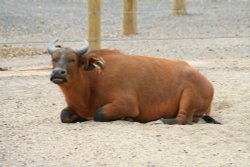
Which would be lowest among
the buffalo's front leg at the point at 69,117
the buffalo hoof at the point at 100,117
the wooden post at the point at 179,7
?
the wooden post at the point at 179,7

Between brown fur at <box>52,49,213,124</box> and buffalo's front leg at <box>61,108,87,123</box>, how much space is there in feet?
0.18

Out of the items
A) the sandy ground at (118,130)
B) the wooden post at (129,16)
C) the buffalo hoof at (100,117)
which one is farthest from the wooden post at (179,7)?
the buffalo hoof at (100,117)

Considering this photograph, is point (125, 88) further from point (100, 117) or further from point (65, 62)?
point (65, 62)

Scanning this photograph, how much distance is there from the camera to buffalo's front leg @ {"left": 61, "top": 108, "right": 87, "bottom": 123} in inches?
339

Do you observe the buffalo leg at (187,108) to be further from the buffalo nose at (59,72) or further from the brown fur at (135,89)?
the buffalo nose at (59,72)

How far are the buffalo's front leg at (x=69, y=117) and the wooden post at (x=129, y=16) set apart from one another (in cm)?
1046

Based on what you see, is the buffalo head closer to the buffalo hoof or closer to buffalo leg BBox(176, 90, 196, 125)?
the buffalo hoof

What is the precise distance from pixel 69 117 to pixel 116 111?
601 mm

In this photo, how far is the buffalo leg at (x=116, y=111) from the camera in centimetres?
836

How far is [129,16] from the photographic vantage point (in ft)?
62.7

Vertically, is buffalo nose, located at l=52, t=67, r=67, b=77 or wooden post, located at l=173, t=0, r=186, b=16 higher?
buffalo nose, located at l=52, t=67, r=67, b=77

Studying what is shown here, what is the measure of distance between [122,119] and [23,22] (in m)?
14.2

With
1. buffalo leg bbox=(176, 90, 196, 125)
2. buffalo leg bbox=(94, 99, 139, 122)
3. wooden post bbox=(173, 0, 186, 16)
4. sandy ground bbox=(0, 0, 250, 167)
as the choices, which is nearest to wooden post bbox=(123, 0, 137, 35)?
sandy ground bbox=(0, 0, 250, 167)

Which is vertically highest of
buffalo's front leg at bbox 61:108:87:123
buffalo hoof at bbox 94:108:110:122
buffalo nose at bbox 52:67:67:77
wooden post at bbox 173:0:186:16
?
buffalo nose at bbox 52:67:67:77
